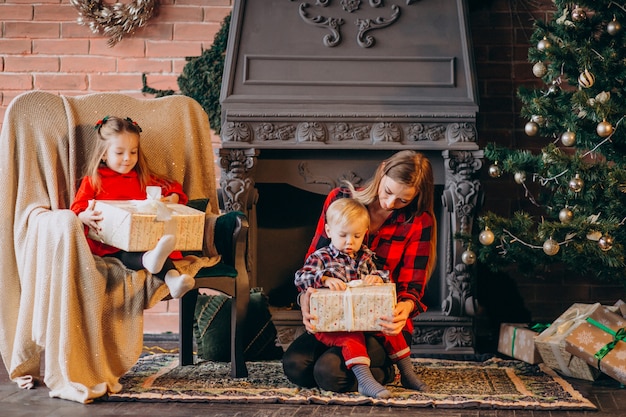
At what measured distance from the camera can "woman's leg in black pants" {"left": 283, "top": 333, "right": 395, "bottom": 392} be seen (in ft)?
9.08

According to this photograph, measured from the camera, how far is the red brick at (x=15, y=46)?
4.25 metres

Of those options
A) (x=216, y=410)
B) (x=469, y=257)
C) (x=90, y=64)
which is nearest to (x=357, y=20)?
(x=469, y=257)

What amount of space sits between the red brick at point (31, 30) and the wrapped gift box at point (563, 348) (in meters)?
2.81

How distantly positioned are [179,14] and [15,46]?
0.86 meters

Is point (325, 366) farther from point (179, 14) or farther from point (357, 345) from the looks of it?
point (179, 14)

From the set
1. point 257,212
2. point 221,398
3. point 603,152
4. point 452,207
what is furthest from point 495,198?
point 221,398

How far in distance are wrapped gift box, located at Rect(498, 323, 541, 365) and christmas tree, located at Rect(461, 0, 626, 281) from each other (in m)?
0.31

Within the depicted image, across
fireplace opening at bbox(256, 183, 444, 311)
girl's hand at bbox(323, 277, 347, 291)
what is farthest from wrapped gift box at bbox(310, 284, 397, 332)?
fireplace opening at bbox(256, 183, 444, 311)

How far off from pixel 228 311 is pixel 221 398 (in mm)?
762

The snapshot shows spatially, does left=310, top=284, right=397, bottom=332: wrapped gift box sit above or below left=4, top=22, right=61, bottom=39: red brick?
below

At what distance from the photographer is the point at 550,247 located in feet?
10.5

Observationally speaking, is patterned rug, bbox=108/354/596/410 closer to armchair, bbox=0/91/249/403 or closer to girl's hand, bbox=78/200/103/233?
armchair, bbox=0/91/249/403

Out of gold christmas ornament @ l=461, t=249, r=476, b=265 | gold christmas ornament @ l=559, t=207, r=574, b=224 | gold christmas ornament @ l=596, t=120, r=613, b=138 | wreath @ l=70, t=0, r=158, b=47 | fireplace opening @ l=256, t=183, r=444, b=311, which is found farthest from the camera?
wreath @ l=70, t=0, r=158, b=47

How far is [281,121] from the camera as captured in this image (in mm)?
3678
